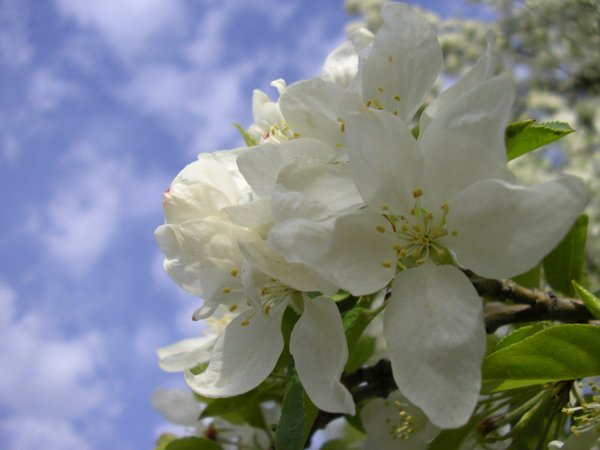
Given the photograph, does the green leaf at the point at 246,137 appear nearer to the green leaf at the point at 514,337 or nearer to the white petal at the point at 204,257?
the white petal at the point at 204,257

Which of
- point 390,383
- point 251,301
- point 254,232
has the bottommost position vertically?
point 390,383

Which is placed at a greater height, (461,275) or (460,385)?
(461,275)

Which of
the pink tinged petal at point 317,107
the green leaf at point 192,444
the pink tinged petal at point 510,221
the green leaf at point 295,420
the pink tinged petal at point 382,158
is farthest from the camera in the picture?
the green leaf at point 192,444

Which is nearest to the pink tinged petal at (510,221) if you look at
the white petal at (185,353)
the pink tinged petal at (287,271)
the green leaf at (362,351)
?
the pink tinged petal at (287,271)

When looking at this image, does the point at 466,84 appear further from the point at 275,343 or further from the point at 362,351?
the point at 362,351

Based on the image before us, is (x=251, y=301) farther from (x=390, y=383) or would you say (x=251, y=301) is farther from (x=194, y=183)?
(x=390, y=383)

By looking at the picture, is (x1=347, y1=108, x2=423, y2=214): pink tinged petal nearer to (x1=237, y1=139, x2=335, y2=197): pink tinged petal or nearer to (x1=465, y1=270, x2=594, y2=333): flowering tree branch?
(x1=237, y1=139, x2=335, y2=197): pink tinged petal

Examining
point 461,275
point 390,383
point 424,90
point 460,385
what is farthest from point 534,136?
point 390,383

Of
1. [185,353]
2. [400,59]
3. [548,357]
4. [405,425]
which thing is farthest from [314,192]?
[185,353]
